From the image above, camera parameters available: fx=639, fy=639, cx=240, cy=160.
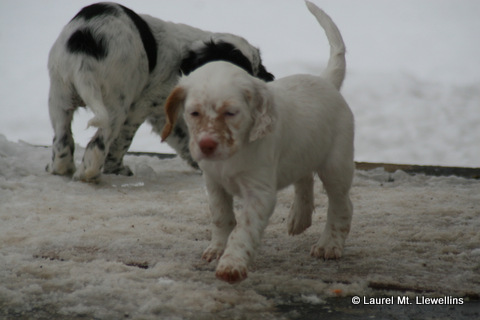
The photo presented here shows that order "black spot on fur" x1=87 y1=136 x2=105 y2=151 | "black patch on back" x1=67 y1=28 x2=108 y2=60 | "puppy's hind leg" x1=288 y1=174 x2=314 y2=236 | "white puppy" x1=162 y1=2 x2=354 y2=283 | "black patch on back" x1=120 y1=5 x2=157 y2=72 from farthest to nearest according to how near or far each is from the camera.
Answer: "black patch on back" x1=120 y1=5 x2=157 y2=72 < "black spot on fur" x1=87 y1=136 x2=105 y2=151 < "black patch on back" x1=67 y1=28 x2=108 y2=60 < "puppy's hind leg" x1=288 y1=174 x2=314 y2=236 < "white puppy" x1=162 y1=2 x2=354 y2=283

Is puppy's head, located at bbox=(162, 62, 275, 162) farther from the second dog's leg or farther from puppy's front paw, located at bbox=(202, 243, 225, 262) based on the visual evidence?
the second dog's leg

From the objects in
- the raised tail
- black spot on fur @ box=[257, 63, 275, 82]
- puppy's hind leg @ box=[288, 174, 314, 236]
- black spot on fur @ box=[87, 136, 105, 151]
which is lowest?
puppy's hind leg @ box=[288, 174, 314, 236]

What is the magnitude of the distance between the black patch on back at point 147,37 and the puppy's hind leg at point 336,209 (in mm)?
1800

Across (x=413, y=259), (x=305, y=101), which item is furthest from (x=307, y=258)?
(x=305, y=101)

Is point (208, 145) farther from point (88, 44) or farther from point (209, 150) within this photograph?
point (88, 44)

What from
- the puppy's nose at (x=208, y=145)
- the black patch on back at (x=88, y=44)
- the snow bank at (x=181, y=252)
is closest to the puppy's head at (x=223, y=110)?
the puppy's nose at (x=208, y=145)

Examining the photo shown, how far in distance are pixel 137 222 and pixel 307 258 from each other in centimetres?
83

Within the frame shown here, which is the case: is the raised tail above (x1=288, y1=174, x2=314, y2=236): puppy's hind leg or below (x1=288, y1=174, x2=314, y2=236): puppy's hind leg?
above

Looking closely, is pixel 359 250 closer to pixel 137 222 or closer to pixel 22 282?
pixel 137 222

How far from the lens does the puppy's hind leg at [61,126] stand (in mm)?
3686

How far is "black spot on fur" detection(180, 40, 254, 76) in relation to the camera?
3859 mm

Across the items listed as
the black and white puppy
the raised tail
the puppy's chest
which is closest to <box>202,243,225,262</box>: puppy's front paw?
the puppy's chest

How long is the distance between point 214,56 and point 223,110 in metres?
2.07

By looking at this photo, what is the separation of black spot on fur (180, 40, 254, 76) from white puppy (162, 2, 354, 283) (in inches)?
51.5
